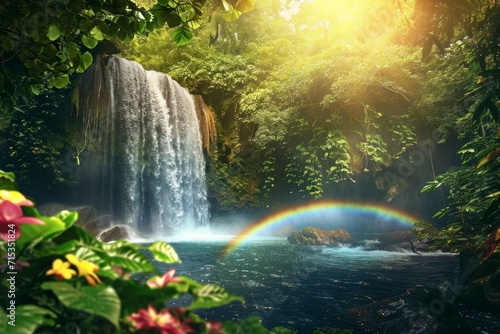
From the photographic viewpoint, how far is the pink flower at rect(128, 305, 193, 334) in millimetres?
628

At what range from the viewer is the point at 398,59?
41.4ft

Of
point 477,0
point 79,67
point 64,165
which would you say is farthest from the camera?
point 64,165

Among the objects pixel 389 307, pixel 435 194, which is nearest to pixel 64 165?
pixel 389 307

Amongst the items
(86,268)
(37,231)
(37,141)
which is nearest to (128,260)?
(86,268)

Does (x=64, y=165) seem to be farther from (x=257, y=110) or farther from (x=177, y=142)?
(x=257, y=110)

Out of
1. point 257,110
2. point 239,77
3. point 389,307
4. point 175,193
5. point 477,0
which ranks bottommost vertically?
point 389,307

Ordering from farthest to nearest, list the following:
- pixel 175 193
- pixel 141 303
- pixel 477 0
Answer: pixel 175 193 < pixel 477 0 < pixel 141 303

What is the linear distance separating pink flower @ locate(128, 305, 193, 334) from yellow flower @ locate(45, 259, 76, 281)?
0.63ft

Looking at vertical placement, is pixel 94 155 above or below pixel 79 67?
above

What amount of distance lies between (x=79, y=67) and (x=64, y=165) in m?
12.4

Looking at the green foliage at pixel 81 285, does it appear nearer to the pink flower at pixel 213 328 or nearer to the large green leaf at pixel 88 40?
the pink flower at pixel 213 328

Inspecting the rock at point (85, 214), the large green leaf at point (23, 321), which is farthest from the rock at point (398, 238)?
the large green leaf at point (23, 321)

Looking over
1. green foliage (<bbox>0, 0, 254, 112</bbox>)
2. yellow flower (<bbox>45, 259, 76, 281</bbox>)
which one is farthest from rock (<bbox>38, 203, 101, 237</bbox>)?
yellow flower (<bbox>45, 259, 76, 281</bbox>)

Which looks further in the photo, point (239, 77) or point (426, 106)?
point (239, 77)
